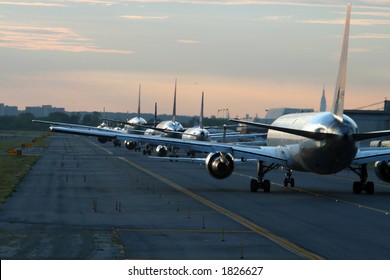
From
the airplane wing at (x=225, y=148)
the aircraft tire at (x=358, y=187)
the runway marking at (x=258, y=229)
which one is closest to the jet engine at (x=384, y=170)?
the aircraft tire at (x=358, y=187)

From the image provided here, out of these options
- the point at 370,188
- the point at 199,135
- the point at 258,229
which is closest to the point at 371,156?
the point at 370,188

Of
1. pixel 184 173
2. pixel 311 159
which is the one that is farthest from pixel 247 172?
pixel 311 159

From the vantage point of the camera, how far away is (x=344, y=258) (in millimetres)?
26297

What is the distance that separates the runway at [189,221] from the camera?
27.7 m

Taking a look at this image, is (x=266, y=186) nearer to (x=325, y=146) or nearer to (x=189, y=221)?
(x=325, y=146)

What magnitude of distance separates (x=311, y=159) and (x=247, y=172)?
98.0ft

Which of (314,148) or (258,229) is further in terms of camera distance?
(314,148)

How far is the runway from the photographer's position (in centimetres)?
2767

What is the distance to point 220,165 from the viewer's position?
50.8 meters

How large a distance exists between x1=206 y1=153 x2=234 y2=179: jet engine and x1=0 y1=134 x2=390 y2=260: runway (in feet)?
3.83

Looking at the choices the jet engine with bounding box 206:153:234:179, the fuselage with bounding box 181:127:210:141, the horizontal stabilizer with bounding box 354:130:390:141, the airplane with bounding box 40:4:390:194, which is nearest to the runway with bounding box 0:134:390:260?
the jet engine with bounding box 206:153:234:179

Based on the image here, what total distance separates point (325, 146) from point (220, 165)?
7.02 m

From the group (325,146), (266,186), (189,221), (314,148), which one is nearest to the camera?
(189,221)
